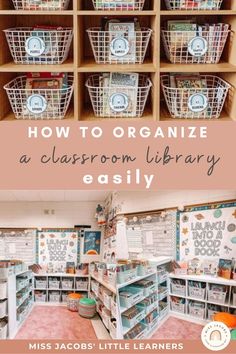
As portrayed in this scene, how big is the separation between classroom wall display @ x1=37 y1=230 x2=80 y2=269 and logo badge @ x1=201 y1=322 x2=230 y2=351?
0.70 metres

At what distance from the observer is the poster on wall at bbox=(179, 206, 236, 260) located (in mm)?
2113

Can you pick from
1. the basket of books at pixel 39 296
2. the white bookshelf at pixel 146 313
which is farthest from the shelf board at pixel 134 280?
the basket of books at pixel 39 296

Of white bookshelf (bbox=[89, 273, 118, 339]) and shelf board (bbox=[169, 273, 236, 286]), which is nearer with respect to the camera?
white bookshelf (bbox=[89, 273, 118, 339])

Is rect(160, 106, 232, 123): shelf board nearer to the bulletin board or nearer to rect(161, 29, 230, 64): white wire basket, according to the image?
rect(161, 29, 230, 64): white wire basket

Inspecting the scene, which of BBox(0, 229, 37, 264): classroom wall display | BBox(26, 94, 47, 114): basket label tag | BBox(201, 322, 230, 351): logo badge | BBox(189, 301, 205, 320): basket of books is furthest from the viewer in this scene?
BBox(26, 94, 47, 114): basket label tag

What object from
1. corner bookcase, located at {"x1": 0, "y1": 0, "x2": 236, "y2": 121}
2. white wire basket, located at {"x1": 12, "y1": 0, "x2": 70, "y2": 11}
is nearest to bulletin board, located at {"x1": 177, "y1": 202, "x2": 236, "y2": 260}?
corner bookcase, located at {"x1": 0, "y1": 0, "x2": 236, "y2": 121}

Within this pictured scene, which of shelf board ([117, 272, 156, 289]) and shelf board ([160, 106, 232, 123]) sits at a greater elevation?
shelf board ([160, 106, 232, 123])

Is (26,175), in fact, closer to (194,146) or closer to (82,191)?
(82,191)

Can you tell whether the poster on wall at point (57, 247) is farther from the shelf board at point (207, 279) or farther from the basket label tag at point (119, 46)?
the basket label tag at point (119, 46)

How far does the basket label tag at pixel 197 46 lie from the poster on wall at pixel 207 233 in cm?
73

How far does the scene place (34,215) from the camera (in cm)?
210

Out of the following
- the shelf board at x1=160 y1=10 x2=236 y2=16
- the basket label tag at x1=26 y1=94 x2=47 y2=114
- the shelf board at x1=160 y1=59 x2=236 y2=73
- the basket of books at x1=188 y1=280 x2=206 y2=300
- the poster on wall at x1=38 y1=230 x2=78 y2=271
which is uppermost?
the shelf board at x1=160 y1=10 x2=236 y2=16

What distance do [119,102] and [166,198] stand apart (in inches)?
20.3

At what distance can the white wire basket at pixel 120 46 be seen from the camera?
2.12m
